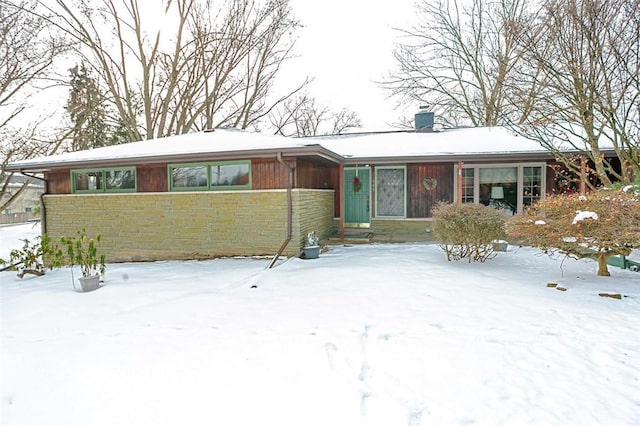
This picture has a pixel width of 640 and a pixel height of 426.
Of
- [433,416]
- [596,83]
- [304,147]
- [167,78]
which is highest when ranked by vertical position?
[167,78]

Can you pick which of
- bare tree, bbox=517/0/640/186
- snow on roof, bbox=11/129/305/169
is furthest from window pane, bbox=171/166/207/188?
bare tree, bbox=517/0/640/186

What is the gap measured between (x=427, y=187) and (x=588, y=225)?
5569mm

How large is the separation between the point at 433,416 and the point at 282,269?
497 centimetres

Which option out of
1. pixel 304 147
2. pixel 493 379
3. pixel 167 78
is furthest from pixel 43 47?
pixel 493 379

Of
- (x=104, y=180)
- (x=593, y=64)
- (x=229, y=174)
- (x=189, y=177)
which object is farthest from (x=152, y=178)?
(x=593, y=64)

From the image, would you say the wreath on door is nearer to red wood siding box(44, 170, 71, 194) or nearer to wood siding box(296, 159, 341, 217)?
wood siding box(296, 159, 341, 217)

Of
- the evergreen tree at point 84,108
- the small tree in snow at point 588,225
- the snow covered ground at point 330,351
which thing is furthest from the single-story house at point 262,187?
the evergreen tree at point 84,108

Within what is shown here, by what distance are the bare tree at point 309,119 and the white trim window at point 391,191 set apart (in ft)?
48.6

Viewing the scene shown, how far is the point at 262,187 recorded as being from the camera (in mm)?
8695

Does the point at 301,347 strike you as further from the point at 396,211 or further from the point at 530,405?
the point at 396,211

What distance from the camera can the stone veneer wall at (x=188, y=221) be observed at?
28.4 ft

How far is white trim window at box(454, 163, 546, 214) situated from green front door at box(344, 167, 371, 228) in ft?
8.74

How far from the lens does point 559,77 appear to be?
8391mm

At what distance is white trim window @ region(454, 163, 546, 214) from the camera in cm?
1070
